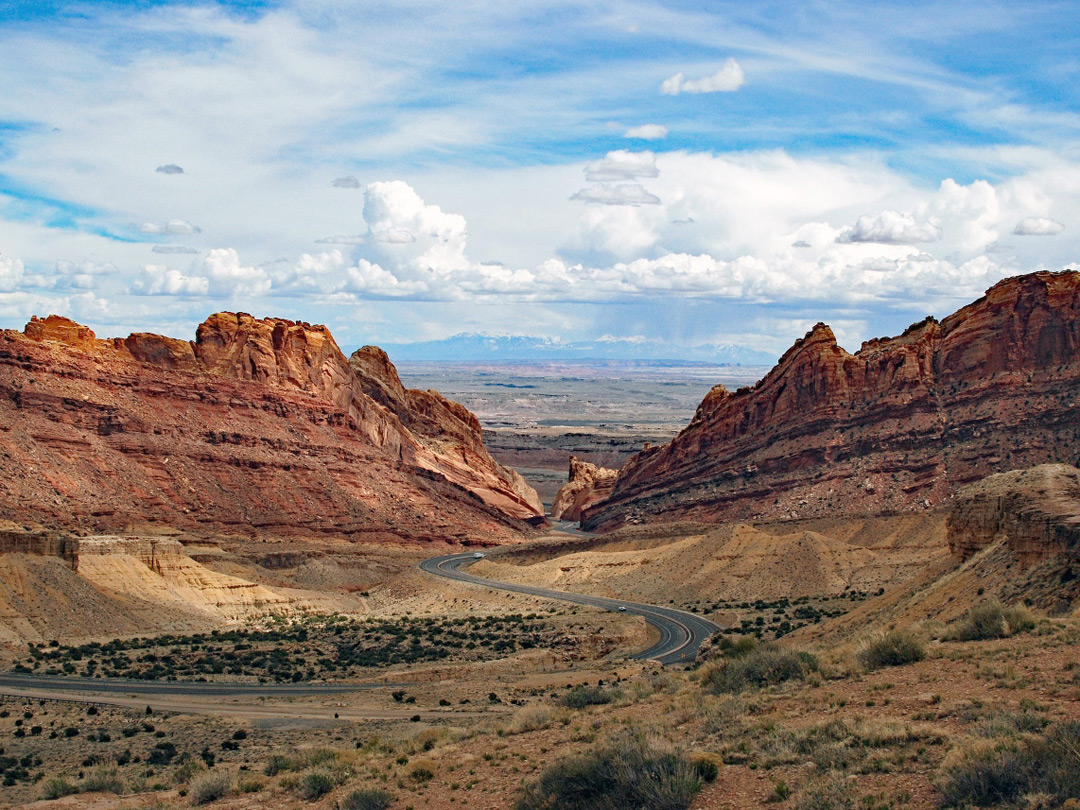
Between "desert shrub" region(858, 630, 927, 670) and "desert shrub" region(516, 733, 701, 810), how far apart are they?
727 centimetres

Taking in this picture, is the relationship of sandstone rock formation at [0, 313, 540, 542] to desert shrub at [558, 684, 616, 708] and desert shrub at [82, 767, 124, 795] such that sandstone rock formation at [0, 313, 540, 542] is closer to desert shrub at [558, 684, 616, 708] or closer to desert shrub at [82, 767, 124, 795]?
desert shrub at [82, 767, 124, 795]

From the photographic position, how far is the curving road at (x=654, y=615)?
52.8m

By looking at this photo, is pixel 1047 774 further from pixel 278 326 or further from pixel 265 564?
pixel 278 326

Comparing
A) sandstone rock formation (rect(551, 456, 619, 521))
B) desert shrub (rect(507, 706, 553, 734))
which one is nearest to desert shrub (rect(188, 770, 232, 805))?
desert shrub (rect(507, 706, 553, 734))

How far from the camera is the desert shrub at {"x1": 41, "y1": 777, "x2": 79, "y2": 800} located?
84.4 feet

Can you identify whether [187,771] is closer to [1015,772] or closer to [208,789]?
[208,789]

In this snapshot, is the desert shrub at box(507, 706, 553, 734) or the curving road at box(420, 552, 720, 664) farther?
the curving road at box(420, 552, 720, 664)

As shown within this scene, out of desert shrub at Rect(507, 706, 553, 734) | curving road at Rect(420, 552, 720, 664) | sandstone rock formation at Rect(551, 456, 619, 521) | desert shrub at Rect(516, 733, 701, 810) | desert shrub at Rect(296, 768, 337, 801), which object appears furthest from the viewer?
sandstone rock formation at Rect(551, 456, 619, 521)

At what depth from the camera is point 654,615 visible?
217ft

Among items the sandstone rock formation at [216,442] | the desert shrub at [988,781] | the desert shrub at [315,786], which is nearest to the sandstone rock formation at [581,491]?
the sandstone rock formation at [216,442]

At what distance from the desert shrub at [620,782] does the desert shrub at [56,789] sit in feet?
39.3

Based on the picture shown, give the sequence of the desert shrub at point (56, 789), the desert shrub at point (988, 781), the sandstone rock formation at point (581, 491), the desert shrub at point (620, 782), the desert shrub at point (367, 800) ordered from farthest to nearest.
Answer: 1. the sandstone rock formation at point (581, 491)
2. the desert shrub at point (56, 789)
3. the desert shrub at point (367, 800)
4. the desert shrub at point (620, 782)
5. the desert shrub at point (988, 781)

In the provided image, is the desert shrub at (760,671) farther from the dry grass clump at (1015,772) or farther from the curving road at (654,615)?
the curving road at (654,615)

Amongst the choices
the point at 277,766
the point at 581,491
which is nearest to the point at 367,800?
the point at 277,766
